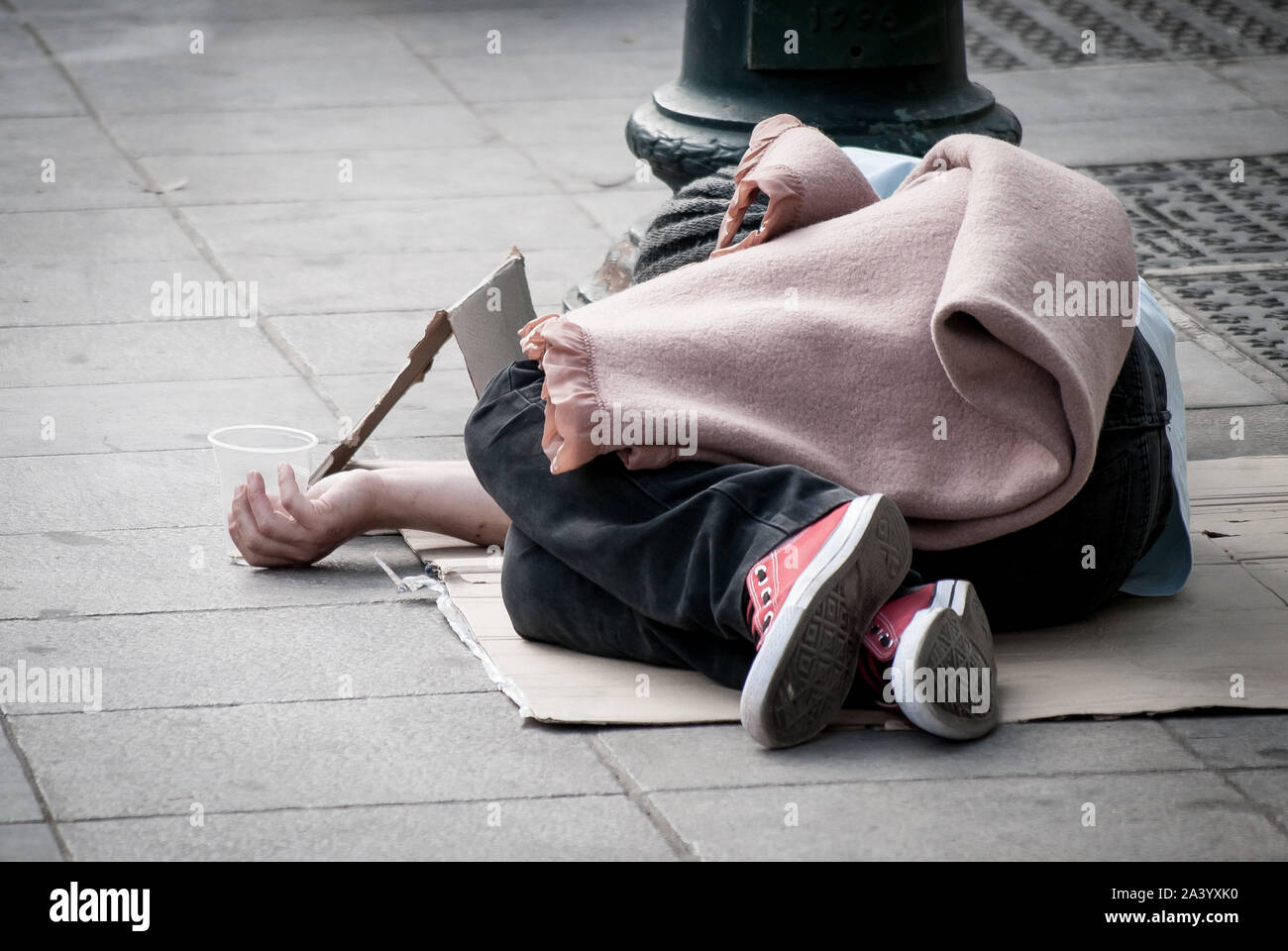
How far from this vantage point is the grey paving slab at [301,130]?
6805mm

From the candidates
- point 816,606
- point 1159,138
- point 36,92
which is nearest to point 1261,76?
point 1159,138

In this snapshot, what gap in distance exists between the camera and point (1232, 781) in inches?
111

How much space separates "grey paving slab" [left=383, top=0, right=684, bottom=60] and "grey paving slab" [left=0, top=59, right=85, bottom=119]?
Answer: 158 cm

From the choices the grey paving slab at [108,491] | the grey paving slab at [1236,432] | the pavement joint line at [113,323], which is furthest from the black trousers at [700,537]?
the pavement joint line at [113,323]

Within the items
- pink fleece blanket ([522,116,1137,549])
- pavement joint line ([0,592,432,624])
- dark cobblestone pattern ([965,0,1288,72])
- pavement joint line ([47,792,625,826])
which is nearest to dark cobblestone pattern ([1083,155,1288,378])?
dark cobblestone pattern ([965,0,1288,72])

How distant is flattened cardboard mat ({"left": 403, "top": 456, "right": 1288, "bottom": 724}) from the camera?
9.92 feet

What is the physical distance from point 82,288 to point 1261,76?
501 centimetres

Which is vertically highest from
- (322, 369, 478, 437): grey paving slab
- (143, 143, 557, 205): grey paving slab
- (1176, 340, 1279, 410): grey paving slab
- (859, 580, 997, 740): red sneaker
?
(859, 580, 997, 740): red sneaker

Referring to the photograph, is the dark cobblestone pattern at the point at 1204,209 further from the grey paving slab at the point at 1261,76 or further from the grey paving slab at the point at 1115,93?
the grey paving slab at the point at 1261,76

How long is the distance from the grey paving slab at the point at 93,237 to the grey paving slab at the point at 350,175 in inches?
10.3

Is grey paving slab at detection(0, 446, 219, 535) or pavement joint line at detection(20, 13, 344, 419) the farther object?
pavement joint line at detection(20, 13, 344, 419)

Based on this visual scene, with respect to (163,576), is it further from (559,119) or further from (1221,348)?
(559,119)

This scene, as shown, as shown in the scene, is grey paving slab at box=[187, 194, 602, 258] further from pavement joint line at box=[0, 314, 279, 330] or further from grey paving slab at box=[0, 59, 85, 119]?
grey paving slab at box=[0, 59, 85, 119]

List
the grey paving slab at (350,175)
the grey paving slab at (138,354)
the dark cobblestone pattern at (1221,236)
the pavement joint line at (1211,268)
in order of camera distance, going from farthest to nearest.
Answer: the grey paving slab at (350,175), the pavement joint line at (1211,268), the dark cobblestone pattern at (1221,236), the grey paving slab at (138,354)
